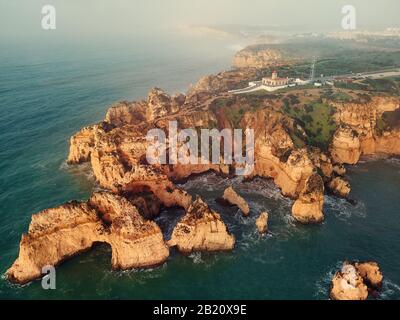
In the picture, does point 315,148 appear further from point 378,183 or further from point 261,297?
point 261,297

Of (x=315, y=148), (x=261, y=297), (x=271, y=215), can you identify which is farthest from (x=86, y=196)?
(x=315, y=148)

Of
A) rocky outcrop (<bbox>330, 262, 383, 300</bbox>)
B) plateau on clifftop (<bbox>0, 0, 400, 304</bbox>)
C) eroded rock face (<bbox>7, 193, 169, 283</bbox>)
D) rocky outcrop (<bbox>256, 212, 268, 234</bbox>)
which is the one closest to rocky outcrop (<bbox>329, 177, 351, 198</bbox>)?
plateau on clifftop (<bbox>0, 0, 400, 304</bbox>)

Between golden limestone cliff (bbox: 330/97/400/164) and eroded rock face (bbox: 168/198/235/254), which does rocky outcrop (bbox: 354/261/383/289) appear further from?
golden limestone cliff (bbox: 330/97/400/164)

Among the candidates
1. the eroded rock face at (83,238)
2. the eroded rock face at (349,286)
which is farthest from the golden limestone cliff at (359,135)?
the eroded rock face at (83,238)

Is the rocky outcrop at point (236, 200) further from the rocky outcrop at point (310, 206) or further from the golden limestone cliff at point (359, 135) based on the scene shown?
the golden limestone cliff at point (359, 135)
